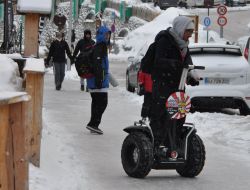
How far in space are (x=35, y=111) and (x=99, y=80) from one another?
15.1ft

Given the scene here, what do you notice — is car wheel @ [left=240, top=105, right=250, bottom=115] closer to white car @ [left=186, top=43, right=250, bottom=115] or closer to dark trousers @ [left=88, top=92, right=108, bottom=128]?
white car @ [left=186, top=43, right=250, bottom=115]

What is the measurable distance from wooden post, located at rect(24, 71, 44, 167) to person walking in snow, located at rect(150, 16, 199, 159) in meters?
1.23

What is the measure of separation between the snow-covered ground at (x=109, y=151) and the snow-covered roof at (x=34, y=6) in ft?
5.71

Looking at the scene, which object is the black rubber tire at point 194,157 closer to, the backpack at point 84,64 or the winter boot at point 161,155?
the winter boot at point 161,155

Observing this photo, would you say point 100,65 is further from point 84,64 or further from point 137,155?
point 137,155

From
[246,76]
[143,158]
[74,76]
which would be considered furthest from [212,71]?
[74,76]

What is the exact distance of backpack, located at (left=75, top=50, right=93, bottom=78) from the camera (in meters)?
13.5

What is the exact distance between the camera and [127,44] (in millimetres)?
59625

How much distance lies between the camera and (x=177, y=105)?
364 inches

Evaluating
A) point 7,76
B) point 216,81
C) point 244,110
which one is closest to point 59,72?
point 244,110

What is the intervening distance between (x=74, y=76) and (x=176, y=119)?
73.3 feet

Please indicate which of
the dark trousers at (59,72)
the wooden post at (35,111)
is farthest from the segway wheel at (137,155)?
the dark trousers at (59,72)

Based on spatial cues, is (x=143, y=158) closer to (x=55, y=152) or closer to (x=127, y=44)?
(x=55, y=152)

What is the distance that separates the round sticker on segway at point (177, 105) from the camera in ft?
30.3
